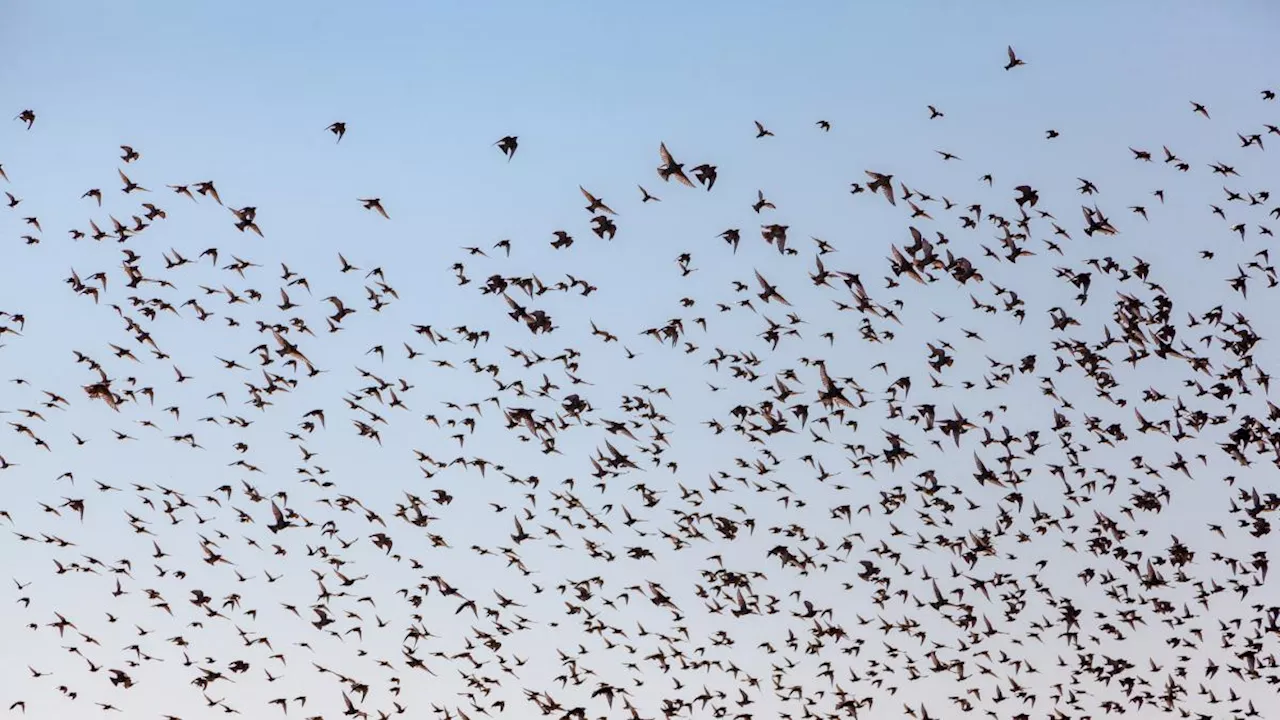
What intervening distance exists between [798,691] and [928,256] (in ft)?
71.9

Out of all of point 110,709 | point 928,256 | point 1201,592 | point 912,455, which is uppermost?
point 928,256

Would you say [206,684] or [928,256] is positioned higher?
[928,256]

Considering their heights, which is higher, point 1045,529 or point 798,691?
point 1045,529

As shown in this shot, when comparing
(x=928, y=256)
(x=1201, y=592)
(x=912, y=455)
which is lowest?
(x=1201, y=592)

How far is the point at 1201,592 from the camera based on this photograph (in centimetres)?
5038

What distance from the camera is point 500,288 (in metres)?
42.2

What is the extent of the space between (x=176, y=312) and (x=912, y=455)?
24.6m

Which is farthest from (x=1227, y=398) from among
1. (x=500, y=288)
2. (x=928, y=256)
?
(x=500, y=288)

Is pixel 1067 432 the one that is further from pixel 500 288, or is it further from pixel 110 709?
pixel 110 709

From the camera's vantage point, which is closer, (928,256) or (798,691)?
(928,256)

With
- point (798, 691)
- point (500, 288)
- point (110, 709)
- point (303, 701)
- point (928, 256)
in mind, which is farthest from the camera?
point (798, 691)

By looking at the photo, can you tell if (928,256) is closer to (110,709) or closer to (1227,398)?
(1227,398)

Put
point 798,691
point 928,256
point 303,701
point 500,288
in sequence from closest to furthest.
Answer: point 928,256 → point 500,288 → point 303,701 → point 798,691

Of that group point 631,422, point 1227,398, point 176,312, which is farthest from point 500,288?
point 1227,398
